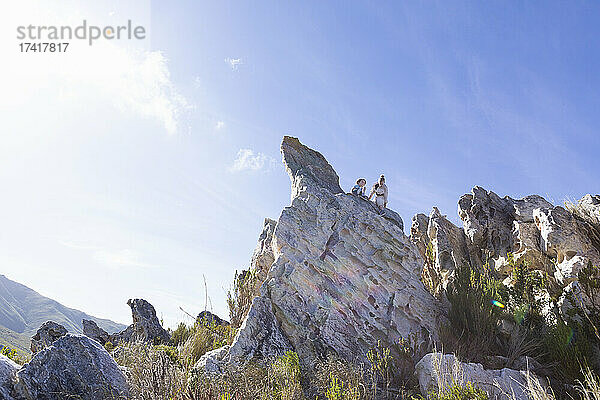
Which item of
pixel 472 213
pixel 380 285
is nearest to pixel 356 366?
pixel 380 285

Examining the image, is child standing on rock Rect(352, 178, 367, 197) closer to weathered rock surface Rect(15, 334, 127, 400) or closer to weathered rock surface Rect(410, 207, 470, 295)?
weathered rock surface Rect(410, 207, 470, 295)

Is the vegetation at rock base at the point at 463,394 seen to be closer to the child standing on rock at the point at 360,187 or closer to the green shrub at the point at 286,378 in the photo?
the green shrub at the point at 286,378

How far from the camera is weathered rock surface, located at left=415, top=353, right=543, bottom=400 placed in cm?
545

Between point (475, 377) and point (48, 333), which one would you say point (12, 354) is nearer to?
point (48, 333)

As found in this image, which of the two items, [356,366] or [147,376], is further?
[356,366]

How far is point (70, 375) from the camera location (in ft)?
16.8

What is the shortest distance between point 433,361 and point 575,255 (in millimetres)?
4350

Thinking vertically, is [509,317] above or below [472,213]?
below

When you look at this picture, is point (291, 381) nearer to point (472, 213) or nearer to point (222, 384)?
point (222, 384)

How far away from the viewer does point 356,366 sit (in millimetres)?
6664

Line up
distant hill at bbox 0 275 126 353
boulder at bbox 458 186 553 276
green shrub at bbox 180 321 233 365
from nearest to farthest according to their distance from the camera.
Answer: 1. green shrub at bbox 180 321 233 365
2. boulder at bbox 458 186 553 276
3. distant hill at bbox 0 275 126 353

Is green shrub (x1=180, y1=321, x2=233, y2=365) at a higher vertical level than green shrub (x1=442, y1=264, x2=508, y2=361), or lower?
lower

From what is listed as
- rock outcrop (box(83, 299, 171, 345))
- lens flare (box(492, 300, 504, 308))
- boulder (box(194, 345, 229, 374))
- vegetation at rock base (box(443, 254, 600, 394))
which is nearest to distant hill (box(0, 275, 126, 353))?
rock outcrop (box(83, 299, 171, 345))

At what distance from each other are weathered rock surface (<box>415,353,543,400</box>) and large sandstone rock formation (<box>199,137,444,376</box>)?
1.63 m
